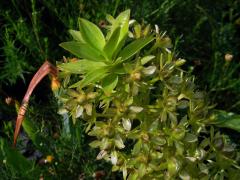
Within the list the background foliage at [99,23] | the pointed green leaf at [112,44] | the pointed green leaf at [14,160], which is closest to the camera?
the pointed green leaf at [112,44]

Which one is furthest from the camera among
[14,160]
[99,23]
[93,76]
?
[99,23]

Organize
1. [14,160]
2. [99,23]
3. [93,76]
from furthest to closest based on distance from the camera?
[99,23] → [14,160] → [93,76]

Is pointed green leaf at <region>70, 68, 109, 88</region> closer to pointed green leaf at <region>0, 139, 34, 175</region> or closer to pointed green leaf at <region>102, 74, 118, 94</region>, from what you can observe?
pointed green leaf at <region>102, 74, 118, 94</region>

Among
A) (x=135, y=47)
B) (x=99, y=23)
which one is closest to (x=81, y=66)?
(x=135, y=47)

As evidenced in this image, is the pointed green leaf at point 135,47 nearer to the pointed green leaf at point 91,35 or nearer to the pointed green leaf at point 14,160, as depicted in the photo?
the pointed green leaf at point 91,35

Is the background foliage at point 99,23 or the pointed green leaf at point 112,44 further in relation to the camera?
the background foliage at point 99,23

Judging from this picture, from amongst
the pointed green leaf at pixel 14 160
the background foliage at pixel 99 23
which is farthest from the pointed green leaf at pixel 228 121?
the pointed green leaf at pixel 14 160

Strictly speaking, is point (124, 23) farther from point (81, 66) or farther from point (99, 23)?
point (99, 23)
